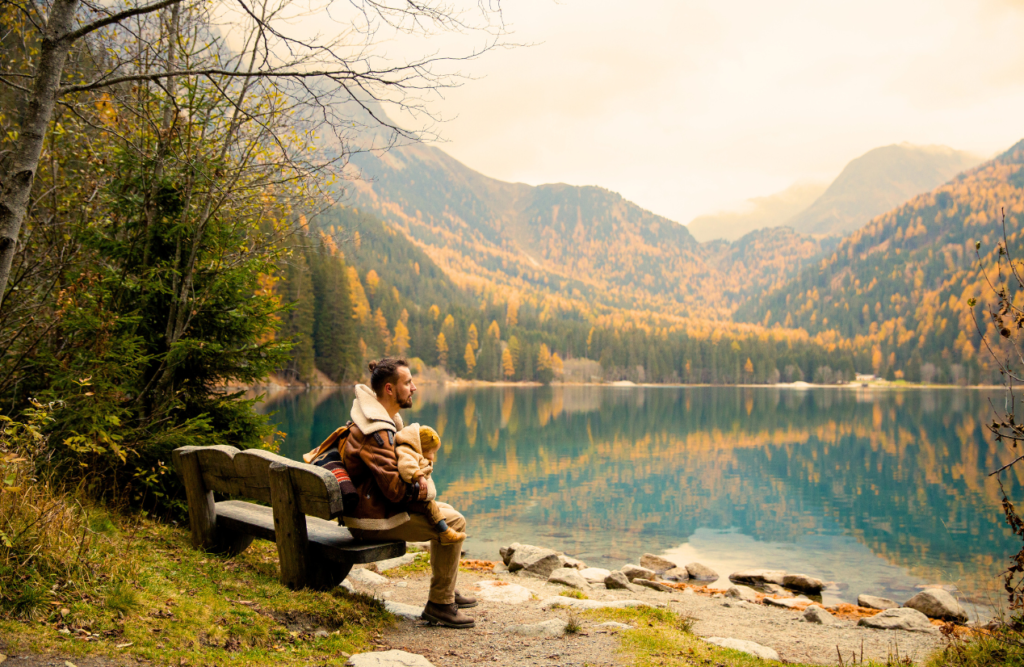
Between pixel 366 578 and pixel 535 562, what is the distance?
12.3 ft

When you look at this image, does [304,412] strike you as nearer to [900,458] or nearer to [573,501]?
[573,501]

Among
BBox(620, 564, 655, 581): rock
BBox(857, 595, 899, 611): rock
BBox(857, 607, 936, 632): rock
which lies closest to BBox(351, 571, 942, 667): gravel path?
BBox(857, 607, 936, 632): rock

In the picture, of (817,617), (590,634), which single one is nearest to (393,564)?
(590,634)

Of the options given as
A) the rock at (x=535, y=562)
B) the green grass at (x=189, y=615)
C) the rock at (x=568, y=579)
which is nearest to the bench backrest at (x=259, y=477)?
the green grass at (x=189, y=615)

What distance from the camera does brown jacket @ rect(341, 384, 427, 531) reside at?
4.83 m

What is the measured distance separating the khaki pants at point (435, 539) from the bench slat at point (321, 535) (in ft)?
0.32

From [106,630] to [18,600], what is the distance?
530 millimetres

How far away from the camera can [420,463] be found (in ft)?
16.4

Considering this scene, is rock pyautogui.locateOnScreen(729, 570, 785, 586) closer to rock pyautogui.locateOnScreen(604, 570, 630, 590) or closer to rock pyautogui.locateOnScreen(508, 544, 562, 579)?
rock pyautogui.locateOnScreen(604, 570, 630, 590)

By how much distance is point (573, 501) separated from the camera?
74.6ft

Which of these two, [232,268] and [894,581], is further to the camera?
[894,581]

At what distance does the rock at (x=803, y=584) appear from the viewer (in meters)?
13.4

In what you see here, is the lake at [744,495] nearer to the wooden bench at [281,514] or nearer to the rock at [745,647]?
the rock at [745,647]

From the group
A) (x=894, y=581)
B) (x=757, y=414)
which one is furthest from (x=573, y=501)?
(x=757, y=414)
